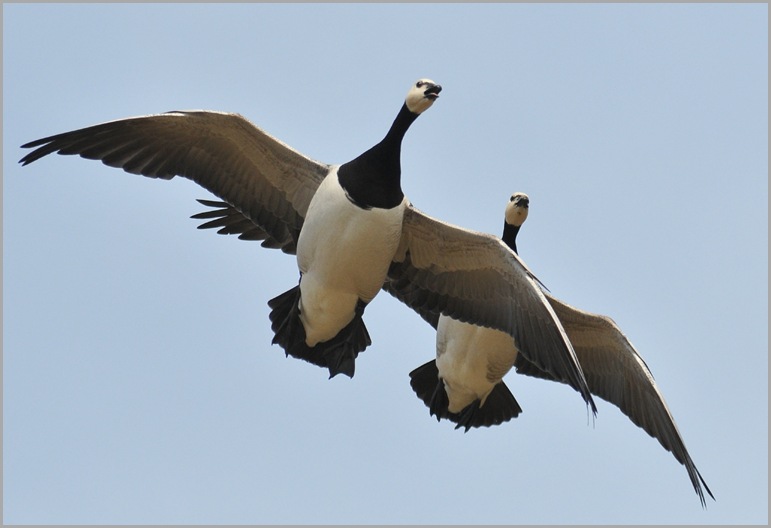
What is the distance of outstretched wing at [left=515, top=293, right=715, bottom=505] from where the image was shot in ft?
69.8

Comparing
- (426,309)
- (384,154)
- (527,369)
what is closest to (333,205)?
(384,154)

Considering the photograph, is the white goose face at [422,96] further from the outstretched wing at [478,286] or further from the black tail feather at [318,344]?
the black tail feather at [318,344]

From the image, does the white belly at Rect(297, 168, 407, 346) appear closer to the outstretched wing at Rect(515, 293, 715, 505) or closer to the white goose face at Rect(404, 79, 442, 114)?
the white goose face at Rect(404, 79, 442, 114)

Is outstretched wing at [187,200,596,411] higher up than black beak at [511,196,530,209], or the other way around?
black beak at [511,196,530,209]

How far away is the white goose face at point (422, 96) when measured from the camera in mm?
19594

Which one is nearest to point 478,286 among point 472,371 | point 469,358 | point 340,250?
point 340,250

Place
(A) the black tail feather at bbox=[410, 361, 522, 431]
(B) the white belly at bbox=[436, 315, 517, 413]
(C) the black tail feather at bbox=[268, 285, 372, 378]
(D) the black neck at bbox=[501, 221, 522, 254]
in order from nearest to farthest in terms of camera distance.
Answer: (C) the black tail feather at bbox=[268, 285, 372, 378] → (B) the white belly at bbox=[436, 315, 517, 413] → (A) the black tail feather at bbox=[410, 361, 522, 431] → (D) the black neck at bbox=[501, 221, 522, 254]

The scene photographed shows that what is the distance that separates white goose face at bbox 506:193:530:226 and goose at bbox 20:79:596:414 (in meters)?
2.99

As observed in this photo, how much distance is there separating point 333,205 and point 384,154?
87 cm

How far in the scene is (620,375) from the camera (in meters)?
21.8

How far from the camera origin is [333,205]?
754 inches

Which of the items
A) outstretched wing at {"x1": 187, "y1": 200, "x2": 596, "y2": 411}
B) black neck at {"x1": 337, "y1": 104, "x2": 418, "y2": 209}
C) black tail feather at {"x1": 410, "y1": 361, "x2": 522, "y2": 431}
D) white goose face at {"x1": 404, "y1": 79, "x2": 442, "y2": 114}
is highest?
white goose face at {"x1": 404, "y1": 79, "x2": 442, "y2": 114}

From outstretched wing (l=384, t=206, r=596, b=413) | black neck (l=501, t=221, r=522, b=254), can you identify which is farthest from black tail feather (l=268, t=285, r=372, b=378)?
black neck (l=501, t=221, r=522, b=254)

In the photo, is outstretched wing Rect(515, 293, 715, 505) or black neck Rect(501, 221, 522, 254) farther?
black neck Rect(501, 221, 522, 254)
